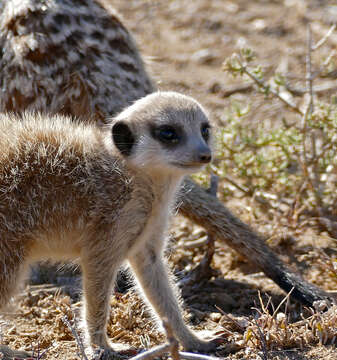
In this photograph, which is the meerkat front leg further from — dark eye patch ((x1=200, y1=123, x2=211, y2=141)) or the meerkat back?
the meerkat back

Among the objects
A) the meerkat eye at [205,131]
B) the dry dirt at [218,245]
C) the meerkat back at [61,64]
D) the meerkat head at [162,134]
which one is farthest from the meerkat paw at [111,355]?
the meerkat back at [61,64]

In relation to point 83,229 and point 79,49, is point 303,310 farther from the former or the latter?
point 79,49

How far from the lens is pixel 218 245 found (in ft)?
15.3

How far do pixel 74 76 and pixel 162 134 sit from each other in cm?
109

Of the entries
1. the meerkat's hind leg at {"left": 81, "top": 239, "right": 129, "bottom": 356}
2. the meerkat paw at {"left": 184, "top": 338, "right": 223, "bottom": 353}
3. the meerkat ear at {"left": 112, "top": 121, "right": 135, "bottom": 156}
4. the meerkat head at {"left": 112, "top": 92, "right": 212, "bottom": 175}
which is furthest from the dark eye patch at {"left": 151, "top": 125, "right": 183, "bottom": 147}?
the meerkat paw at {"left": 184, "top": 338, "right": 223, "bottom": 353}

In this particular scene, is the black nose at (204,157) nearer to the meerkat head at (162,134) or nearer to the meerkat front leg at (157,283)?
the meerkat head at (162,134)

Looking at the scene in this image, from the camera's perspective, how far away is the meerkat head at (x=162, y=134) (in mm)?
3205

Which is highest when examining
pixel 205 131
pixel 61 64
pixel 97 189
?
pixel 61 64

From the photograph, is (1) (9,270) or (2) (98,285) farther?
(2) (98,285)

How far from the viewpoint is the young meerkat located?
3131mm

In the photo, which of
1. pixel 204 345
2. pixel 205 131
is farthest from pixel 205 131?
pixel 204 345

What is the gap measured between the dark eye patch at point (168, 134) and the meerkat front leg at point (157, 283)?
0.59 m

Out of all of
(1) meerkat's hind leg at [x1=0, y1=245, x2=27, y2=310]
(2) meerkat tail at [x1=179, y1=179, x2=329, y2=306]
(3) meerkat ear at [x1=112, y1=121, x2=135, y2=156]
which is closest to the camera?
(1) meerkat's hind leg at [x1=0, y1=245, x2=27, y2=310]

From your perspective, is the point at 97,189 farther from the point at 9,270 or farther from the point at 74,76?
the point at 74,76
